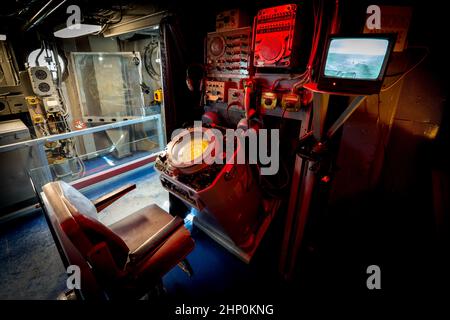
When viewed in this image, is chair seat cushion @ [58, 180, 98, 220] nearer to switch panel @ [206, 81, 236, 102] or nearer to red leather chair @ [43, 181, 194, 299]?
red leather chair @ [43, 181, 194, 299]

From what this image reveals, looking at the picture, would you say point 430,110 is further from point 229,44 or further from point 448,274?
point 229,44

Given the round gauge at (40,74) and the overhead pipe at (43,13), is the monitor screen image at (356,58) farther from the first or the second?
the round gauge at (40,74)

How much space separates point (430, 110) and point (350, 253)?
1.50 meters

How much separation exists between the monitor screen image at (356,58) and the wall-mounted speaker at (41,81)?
203 inches

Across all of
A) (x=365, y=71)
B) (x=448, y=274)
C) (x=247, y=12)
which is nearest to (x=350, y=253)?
(x=448, y=274)

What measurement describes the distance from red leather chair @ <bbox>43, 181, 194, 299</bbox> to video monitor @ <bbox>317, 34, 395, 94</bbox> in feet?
5.05

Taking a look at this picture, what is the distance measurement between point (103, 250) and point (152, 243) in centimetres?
38

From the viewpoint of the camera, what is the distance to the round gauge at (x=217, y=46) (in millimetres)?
2496

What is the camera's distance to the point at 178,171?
2.09 metres

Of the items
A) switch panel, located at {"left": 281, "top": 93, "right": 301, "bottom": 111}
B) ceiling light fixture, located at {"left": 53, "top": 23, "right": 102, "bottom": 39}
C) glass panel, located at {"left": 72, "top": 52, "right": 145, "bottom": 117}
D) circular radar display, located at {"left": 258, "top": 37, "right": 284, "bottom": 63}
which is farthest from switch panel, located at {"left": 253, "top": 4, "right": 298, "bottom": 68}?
ceiling light fixture, located at {"left": 53, "top": 23, "right": 102, "bottom": 39}

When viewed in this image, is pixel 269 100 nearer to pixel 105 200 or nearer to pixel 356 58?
pixel 356 58

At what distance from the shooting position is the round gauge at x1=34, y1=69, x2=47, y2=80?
4.30 metres

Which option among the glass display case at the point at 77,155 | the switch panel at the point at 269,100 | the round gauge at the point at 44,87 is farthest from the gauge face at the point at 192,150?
the round gauge at the point at 44,87

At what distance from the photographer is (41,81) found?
436cm
